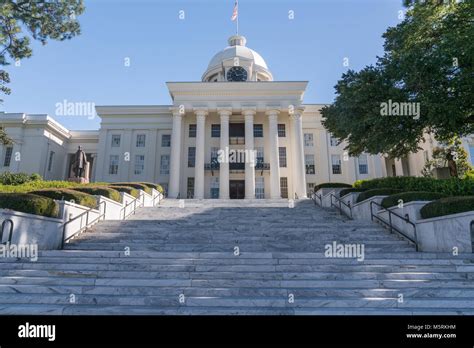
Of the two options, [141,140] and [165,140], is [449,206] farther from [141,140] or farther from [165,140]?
[141,140]

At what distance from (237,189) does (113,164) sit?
14.5 m

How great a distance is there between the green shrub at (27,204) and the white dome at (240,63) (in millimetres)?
32893

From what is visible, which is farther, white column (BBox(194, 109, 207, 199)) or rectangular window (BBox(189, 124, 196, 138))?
rectangular window (BBox(189, 124, 196, 138))

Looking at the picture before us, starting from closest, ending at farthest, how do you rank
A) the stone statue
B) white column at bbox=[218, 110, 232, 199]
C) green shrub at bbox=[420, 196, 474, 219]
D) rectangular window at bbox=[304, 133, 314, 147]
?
green shrub at bbox=[420, 196, 474, 219], the stone statue, white column at bbox=[218, 110, 232, 199], rectangular window at bbox=[304, 133, 314, 147]

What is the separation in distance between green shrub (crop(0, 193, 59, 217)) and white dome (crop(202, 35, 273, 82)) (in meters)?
32.9

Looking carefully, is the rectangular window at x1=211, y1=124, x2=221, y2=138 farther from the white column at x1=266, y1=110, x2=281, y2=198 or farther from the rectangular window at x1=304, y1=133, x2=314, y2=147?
the rectangular window at x1=304, y1=133, x2=314, y2=147

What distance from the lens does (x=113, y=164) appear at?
32.8 m

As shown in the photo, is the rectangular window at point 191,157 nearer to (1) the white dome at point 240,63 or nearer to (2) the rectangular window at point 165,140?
(2) the rectangular window at point 165,140

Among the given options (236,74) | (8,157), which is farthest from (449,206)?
(8,157)

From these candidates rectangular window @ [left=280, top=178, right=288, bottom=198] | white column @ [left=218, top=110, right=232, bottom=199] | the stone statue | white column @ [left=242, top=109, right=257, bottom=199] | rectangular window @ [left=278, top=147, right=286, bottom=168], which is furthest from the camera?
rectangular window @ [left=278, top=147, right=286, bottom=168]

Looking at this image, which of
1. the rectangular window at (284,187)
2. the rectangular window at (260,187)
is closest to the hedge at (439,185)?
the rectangular window at (284,187)

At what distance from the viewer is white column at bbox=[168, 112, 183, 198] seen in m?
28.4

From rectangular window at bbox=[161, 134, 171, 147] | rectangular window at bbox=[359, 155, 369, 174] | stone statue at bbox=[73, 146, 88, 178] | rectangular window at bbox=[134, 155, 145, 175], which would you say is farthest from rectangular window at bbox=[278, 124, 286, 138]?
stone statue at bbox=[73, 146, 88, 178]

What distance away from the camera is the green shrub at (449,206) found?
787 centimetres
